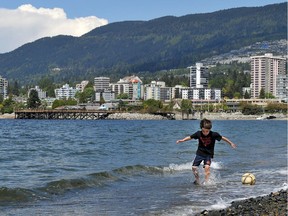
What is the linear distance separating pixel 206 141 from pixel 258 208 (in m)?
3.05

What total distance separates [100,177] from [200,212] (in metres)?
7.46

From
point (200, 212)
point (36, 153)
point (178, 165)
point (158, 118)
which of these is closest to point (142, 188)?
point (200, 212)

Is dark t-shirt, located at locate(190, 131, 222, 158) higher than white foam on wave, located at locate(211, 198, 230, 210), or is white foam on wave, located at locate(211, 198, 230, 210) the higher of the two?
dark t-shirt, located at locate(190, 131, 222, 158)

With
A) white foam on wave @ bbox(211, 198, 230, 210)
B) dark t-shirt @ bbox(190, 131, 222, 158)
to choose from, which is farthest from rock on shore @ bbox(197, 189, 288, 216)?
dark t-shirt @ bbox(190, 131, 222, 158)

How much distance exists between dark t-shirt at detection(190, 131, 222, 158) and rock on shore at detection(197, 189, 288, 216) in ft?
6.40

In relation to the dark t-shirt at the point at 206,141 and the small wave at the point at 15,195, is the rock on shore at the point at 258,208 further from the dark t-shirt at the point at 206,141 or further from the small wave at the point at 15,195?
the small wave at the point at 15,195

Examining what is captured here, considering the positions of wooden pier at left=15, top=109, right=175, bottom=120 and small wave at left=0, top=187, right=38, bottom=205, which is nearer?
small wave at left=0, top=187, right=38, bottom=205

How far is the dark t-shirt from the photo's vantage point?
14.4 m

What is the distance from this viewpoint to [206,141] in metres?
14.7

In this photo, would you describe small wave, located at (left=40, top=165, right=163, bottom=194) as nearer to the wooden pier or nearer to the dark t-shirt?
the dark t-shirt

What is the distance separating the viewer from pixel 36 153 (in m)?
29.9

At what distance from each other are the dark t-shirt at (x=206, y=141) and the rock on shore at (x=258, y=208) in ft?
6.40

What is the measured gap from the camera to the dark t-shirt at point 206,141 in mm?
14375

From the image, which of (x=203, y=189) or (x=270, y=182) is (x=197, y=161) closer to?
(x=203, y=189)
